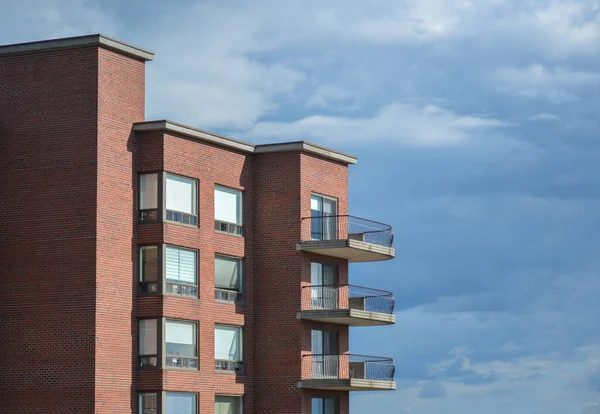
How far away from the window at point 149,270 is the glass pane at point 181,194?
206cm

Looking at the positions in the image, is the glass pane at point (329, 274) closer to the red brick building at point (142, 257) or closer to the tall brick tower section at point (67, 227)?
the red brick building at point (142, 257)

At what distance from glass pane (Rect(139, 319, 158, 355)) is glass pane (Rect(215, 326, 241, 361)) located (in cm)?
418

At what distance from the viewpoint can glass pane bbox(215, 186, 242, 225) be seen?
63.4 meters

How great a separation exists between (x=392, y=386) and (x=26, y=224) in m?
19.4

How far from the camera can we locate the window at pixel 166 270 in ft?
195

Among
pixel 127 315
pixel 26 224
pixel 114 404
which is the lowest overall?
pixel 114 404

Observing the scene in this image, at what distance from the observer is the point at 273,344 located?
6450 centimetres

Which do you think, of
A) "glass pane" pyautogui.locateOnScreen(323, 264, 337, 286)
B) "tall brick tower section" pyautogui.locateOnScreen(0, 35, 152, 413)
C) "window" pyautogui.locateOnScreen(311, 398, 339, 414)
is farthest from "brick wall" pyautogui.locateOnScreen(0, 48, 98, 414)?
"glass pane" pyautogui.locateOnScreen(323, 264, 337, 286)

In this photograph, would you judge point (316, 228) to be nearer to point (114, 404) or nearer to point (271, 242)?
point (271, 242)

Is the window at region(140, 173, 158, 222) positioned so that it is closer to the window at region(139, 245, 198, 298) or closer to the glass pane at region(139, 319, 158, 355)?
the window at region(139, 245, 198, 298)

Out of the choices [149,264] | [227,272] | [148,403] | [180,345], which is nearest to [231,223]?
[227,272]

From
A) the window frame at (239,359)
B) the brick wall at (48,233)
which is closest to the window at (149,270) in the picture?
the brick wall at (48,233)

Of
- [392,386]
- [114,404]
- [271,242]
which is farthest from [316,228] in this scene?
[114,404]

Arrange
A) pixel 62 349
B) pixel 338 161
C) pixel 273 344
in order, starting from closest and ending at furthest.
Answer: pixel 62 349 < pixel 273 344 < pixel 338 161
